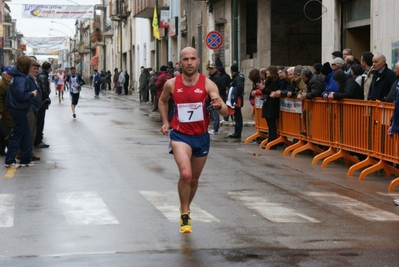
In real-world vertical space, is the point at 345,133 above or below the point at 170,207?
above

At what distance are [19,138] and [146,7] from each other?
37396 mm

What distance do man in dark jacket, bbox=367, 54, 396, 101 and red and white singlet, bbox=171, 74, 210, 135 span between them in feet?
20.1

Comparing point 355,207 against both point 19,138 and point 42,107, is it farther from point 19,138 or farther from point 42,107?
point 42,107

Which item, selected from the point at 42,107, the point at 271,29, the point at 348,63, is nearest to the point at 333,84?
the point at 348,63

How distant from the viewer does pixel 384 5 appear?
1962cm

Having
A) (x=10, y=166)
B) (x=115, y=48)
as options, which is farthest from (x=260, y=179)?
(x=115, y=48)

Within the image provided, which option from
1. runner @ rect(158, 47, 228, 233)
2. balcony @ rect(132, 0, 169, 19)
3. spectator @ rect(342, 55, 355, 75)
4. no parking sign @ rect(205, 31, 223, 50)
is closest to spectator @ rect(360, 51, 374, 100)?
spectator @ rect(342, 55, 355, 75)

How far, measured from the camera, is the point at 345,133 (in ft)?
49.0

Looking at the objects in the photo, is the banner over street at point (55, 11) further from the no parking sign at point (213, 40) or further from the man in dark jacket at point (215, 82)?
the man in dark jacket at point (215, 82)

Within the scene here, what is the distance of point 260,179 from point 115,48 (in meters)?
67.8

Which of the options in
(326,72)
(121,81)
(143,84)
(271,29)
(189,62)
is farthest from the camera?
(121,81)

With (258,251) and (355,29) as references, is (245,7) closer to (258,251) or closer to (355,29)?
(355,29)

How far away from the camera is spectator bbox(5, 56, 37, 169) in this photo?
14.1 meters

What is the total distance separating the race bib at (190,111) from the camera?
8.70 metres
